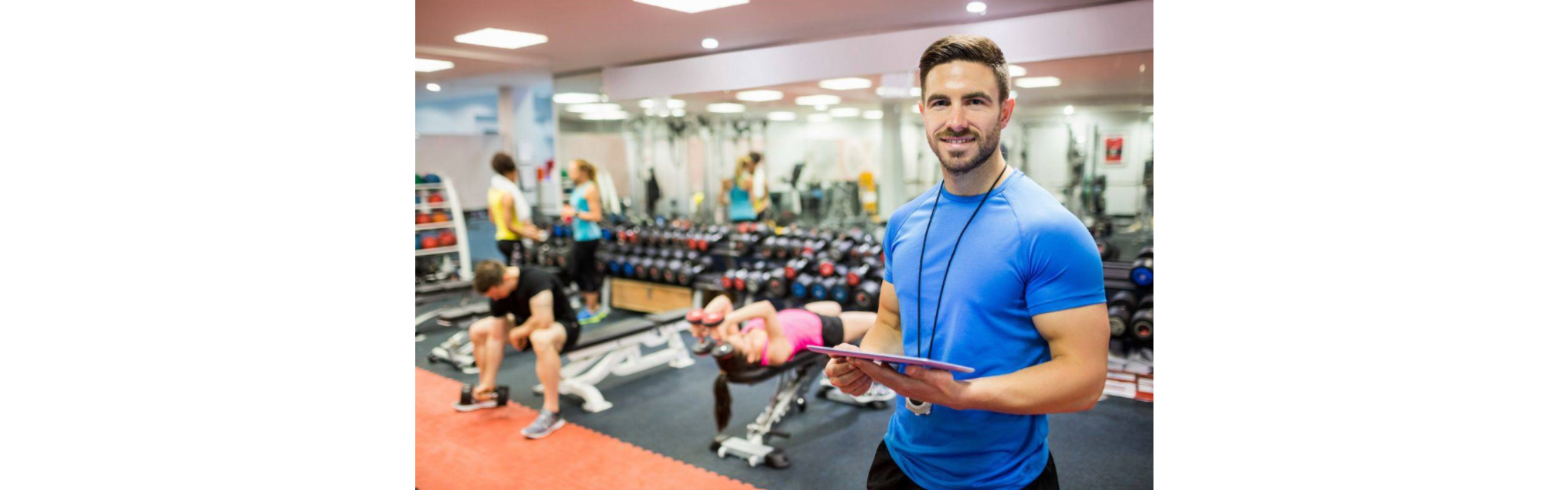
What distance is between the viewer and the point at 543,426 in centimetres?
342

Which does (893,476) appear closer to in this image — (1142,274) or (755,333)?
(755,333)

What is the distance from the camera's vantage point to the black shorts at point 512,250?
18.0ft

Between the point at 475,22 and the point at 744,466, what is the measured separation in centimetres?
242

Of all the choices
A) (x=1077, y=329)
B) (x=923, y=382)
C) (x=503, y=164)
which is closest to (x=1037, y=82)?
(x=503, y=164)

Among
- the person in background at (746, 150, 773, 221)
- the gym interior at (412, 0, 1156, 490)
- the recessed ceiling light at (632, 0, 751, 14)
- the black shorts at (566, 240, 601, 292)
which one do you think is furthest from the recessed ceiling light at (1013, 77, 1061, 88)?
the black shorts at (566, 240, 601, 292)

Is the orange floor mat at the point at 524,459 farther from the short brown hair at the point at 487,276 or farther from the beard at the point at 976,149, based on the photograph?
the beard at the point at 976,149

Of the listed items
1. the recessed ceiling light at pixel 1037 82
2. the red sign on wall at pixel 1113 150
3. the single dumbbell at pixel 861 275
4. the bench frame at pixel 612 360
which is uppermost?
the recessed ceiling light at pixel 1037 82

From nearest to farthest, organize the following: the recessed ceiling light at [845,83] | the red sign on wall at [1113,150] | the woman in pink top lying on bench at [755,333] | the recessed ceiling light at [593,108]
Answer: the woman in pink top lying on bench at [755,333] → the recessed ceiling light at [845,83] → the red sign on wall at [1113,150] → the recessed ceiling light at [593,108]

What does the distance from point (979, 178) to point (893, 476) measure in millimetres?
558

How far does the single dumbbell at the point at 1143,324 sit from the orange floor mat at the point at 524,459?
1.86 meters

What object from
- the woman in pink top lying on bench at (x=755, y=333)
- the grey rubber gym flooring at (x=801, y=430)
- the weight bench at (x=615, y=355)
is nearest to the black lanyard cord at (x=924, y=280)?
the grey rubber gym flooring at (x=801, y=430)
